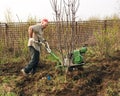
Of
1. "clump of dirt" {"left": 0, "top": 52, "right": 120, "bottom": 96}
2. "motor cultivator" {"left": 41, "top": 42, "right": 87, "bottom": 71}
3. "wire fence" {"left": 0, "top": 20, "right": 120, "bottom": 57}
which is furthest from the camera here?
"wire fence" {"left": 0, "top": 20, "right": 120, "bottom": 57}

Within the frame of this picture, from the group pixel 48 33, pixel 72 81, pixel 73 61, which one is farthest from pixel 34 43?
pixel 48 33

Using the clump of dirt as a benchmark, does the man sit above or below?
above

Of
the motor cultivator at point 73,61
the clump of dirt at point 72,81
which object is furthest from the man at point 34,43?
the motor cultivator at point 73,61

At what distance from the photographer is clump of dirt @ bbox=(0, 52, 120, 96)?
8055 mm

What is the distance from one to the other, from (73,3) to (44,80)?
2.17 metres

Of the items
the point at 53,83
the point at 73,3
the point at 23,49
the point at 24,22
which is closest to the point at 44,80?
the point at 53,83

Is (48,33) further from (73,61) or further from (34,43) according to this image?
(73,61)

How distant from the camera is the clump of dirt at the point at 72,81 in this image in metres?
8.05

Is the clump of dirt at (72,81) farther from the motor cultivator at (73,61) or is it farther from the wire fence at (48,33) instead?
the wire fence at (48,33)

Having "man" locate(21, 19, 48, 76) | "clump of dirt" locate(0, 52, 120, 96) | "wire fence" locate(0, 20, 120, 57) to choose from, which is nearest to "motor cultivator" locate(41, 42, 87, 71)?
"clump of dirt" locate(0, 52, 120, 96)

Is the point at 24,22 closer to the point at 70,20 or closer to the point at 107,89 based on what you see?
the point at 70,20

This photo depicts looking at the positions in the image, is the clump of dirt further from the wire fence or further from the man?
the wire fence

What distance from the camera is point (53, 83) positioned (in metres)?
8.67

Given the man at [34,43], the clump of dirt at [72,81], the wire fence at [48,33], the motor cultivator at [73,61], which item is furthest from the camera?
the wire fence at [48,33]
